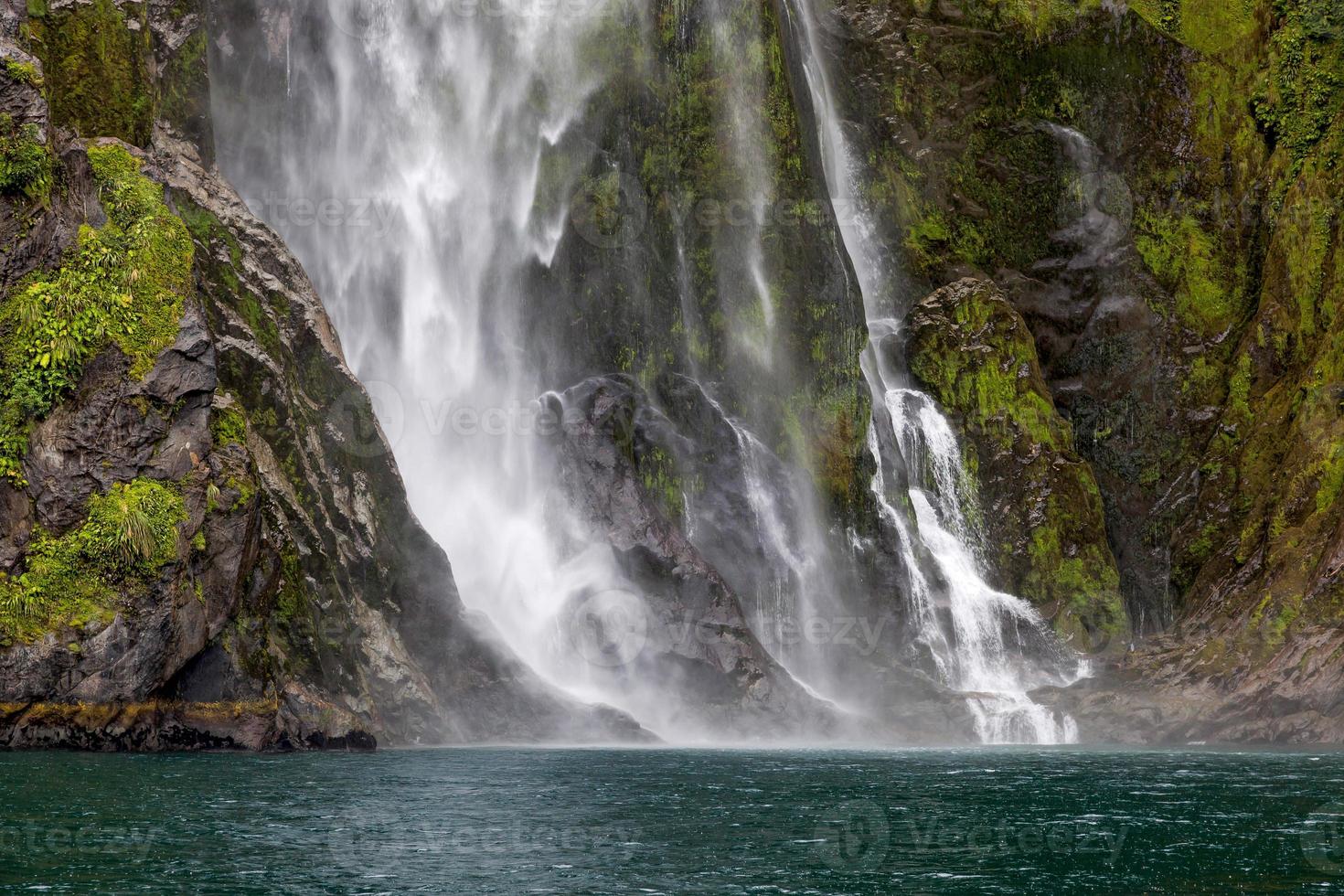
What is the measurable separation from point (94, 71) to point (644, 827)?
80.0 feet

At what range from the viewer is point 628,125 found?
46719 mm

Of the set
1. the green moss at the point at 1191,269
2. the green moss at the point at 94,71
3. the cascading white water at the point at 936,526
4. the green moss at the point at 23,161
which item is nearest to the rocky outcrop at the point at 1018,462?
the cascading white water at the point at 936,526

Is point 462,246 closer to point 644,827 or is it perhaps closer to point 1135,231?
point 1135,231

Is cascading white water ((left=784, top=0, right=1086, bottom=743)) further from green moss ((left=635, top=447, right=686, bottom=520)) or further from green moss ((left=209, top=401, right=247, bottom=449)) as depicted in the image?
green moss ((left=209, top=401, right=247, bottom=449))

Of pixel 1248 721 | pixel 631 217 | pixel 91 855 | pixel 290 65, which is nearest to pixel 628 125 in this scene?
pixel 631 217

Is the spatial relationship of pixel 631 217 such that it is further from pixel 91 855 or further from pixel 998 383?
pixel 91 855

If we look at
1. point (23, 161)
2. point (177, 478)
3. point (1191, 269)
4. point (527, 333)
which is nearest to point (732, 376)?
point (527, 333)

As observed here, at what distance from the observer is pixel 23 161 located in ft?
92.8

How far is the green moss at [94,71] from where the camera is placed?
105 feet

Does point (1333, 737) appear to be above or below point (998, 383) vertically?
below

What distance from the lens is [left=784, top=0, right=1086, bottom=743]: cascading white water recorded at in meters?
41.3

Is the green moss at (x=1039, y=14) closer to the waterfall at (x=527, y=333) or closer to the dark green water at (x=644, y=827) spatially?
the waterfall at (x=527, y=333)

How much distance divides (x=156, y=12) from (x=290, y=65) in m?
5.87

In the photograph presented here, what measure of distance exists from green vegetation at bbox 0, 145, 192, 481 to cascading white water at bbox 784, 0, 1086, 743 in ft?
82.2
